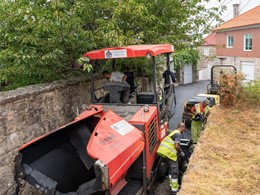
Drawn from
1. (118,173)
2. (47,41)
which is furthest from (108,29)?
(118,173)

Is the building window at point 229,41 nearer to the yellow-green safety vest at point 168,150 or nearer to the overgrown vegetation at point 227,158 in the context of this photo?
the overgrown vegetation at point 227,158

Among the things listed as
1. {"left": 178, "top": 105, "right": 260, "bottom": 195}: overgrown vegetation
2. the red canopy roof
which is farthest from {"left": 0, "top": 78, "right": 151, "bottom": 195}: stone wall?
{"left": 178, "top": 105, "right": 260, "bottom": 195}: overgrown vegetation

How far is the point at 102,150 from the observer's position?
416 centimetres

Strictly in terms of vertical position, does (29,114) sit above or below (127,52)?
below

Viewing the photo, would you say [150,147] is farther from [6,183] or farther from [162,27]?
[162,27]

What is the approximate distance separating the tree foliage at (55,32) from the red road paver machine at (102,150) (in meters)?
0.95

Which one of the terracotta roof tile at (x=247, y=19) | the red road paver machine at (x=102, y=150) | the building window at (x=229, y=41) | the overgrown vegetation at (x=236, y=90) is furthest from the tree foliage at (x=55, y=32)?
the building window at (x=229, y=41)

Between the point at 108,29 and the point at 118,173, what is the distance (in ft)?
12.5

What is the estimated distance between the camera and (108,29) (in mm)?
6918

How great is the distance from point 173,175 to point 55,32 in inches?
159

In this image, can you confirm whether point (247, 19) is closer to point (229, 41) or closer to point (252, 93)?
point (229, 41)

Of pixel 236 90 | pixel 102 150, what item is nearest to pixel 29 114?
pixel 102 150

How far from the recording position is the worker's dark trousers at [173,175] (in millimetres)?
6059

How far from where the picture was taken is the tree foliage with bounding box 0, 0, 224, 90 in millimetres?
6371
